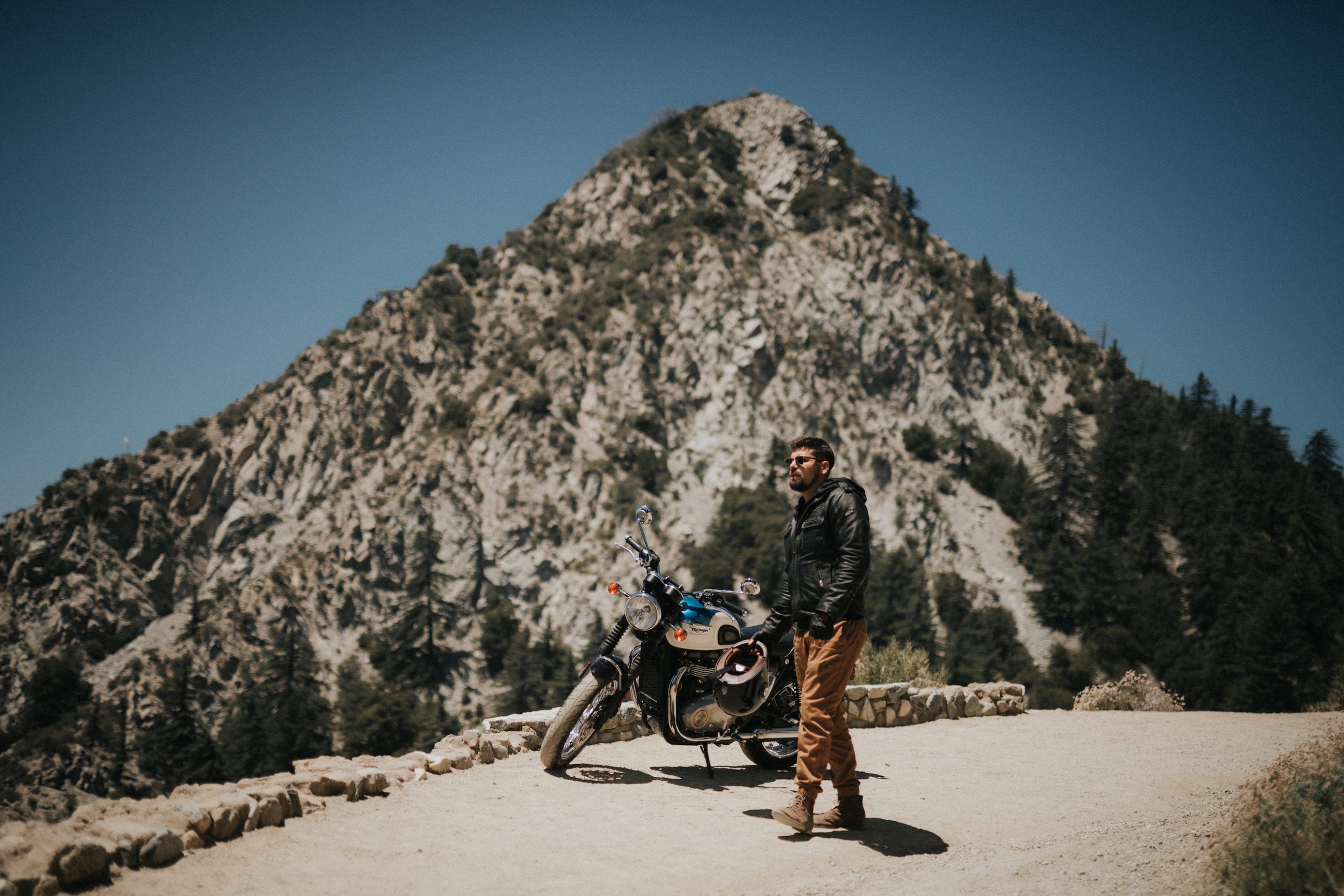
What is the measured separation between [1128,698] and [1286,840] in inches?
359

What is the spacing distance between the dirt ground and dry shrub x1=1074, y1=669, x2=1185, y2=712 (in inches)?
160

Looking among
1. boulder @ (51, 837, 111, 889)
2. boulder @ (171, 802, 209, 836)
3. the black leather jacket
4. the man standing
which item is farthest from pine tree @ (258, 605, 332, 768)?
the black leather jacket

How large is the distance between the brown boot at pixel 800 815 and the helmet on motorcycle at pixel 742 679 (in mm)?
911

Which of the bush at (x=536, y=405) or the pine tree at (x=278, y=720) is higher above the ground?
the bush at (x=536, y=405)

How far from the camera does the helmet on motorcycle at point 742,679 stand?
5.40 meters

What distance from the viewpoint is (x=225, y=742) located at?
4778 centimetres

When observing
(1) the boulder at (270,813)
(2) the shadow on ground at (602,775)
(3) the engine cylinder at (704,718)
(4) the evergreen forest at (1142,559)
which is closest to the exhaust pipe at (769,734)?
(3) the engine cylinder at (704,718)

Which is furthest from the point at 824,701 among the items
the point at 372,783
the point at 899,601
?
the point at 899,601

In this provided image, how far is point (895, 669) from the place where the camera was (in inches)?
437

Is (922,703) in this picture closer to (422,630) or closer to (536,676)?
(536,676)

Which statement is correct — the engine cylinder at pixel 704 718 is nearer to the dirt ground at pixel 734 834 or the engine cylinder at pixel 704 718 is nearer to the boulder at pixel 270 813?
the dirt ground at pixel 734 834

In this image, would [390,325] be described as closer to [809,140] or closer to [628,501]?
[628,501]

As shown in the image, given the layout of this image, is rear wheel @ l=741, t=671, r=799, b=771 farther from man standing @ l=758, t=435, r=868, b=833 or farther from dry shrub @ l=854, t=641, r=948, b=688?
dry shrub @ l=854, t=641, r=948, b=688

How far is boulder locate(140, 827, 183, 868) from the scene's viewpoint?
364 cm
